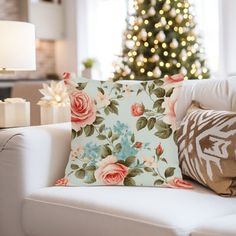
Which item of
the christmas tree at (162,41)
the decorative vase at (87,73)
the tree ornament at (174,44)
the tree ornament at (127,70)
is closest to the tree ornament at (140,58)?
the christmas tree at (162,41)

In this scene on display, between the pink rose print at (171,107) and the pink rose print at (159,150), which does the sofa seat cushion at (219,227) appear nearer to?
the pink rose print at (159,150)

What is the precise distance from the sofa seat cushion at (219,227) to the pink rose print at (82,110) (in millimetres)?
826

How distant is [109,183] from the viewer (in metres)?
2.12

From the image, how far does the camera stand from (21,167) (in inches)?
84.4

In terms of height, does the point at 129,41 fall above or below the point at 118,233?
above

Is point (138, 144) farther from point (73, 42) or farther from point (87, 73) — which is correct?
point (73, 42)

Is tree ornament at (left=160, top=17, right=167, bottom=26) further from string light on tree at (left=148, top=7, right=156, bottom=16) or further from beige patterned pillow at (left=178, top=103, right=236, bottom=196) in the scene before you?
beige patterned pillow at (left=178, top=103, right=236, bottom=196)

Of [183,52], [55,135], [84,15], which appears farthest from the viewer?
[84,15]

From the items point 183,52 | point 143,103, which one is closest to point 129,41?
point 183,52

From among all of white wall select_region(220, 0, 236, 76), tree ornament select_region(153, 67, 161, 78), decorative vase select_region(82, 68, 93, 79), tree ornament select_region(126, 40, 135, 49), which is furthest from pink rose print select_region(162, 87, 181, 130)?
decorative vase select_region(82, 68, 93, 79)

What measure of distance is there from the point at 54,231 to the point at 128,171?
394mm

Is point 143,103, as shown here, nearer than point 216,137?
No

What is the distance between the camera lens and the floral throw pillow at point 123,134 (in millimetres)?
2113

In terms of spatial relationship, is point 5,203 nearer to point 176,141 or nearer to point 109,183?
point 109,183
